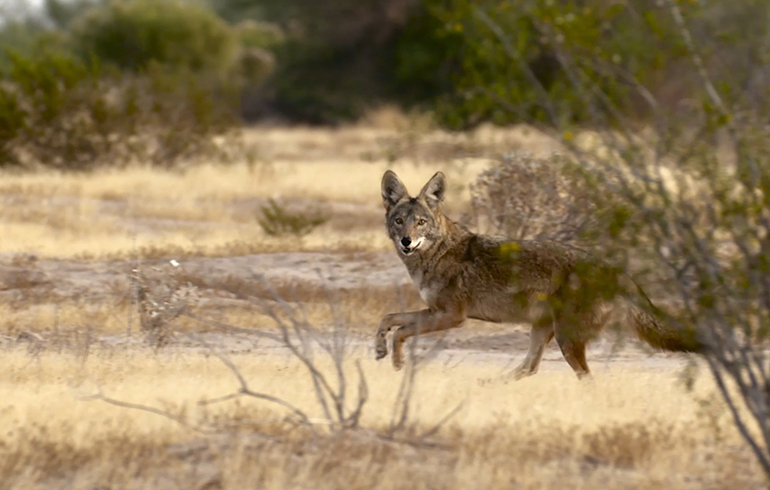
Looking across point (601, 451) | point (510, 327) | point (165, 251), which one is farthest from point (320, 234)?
point (601, 451)

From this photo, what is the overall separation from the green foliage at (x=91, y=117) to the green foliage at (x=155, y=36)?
26.7 meters

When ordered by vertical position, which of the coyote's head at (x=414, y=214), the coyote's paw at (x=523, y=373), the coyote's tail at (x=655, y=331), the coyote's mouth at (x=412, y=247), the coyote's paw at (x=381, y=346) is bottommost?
the coyote's paw at (x=523, y=373)

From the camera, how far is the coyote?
26.9 ft

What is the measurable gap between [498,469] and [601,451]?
2.26 ft

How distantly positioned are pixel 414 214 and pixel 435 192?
0.25 metres

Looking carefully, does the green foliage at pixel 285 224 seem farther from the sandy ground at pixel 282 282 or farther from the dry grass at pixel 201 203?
the sandy ground at pixel 282 282

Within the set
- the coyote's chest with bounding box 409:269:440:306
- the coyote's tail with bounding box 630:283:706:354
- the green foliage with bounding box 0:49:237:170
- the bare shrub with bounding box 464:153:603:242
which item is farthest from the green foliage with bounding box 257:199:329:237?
the green foliage with bounding box 0:49:237:170

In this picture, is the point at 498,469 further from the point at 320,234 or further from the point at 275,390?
the point at 320,234

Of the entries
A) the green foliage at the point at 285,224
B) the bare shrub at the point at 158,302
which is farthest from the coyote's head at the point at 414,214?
the green foliage at the point at 285,224

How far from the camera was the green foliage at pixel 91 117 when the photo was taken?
2503cm

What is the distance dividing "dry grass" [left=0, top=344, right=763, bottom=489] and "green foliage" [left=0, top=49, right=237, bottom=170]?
17555 mm

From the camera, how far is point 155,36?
55406 millimetres

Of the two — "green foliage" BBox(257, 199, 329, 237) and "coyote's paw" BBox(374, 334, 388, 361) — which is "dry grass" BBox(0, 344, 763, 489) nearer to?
"coyote's paw" BBox(374, 334, 388, 361)

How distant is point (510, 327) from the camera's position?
11945mm
